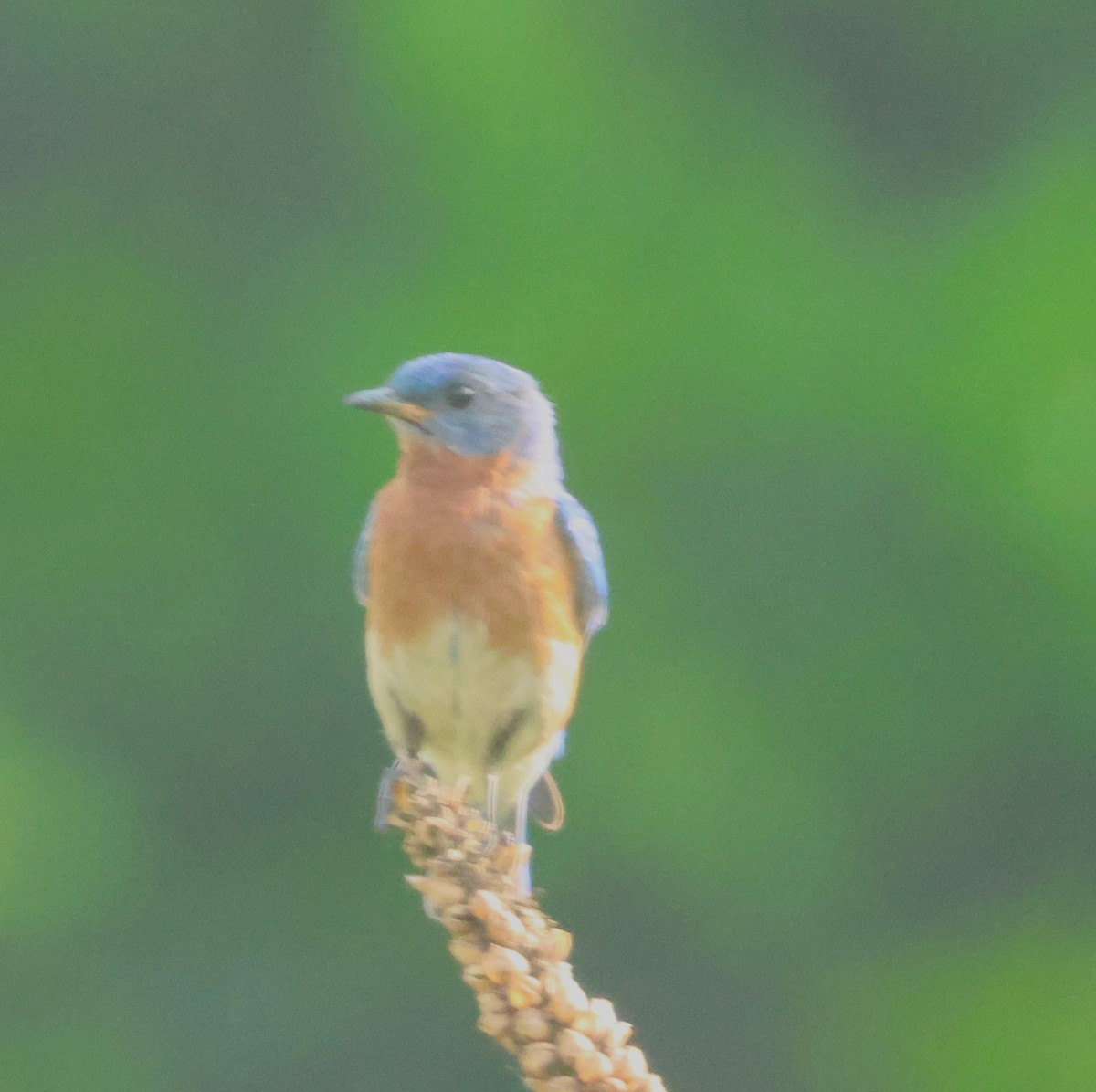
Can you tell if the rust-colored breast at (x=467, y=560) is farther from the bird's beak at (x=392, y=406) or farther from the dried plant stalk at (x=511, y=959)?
the dried plant stalk at (x=511, y=959)

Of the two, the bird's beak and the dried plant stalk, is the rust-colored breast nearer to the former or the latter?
the bird's beak

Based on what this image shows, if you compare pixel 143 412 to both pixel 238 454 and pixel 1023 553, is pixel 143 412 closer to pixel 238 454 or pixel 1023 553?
pixel 238 454

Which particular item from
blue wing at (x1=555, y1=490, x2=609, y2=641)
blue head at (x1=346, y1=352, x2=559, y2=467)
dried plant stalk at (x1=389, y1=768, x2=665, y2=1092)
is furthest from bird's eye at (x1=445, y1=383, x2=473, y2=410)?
dried plant stalk at (x1=389, y1=768, x2=665, y2=1092)

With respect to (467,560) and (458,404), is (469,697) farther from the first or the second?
(458,404)

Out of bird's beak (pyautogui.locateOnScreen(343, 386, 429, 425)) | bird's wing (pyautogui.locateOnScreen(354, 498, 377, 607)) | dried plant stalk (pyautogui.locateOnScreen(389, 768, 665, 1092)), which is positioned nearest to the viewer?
dried plant stalk (pyautogui.locateOnScreen(389, 768, 665, 1092))

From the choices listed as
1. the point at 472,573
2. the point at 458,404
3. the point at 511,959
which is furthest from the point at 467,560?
the point at 511,959

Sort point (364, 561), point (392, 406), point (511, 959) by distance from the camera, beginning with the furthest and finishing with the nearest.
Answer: point (364, 561) < point (392, 406) < point (511, 959)
